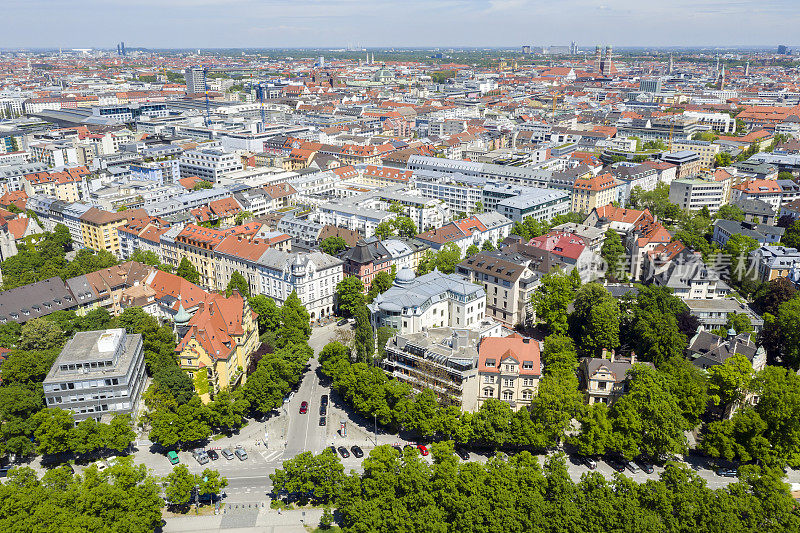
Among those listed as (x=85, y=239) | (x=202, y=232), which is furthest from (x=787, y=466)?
(x=85, y=239)

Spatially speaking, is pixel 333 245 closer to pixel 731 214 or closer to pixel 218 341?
pixel 218 341

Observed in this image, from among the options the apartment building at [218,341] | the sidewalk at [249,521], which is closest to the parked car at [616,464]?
the sidewalk at [249,521]

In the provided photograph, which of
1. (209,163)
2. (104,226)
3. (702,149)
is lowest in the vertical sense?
(104,226)

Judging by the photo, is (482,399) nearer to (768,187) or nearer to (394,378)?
(394,378)

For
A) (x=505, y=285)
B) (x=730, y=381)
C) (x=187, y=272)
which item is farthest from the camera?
(x=187, y=272)

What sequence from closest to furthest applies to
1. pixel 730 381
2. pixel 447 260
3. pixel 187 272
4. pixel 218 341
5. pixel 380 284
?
pixel 730 381 → pixel 218 341 → pixel 380 284 → pixel 447 260 → pixel 187 272

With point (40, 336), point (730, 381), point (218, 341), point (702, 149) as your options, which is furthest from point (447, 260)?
point (702, 149)

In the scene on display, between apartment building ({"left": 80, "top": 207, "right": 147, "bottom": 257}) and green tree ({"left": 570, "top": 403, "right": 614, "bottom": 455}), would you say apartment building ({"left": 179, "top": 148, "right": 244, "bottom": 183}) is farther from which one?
green tree ({"left": 570, "top": 403, "right": 614, "bottom": 455})
